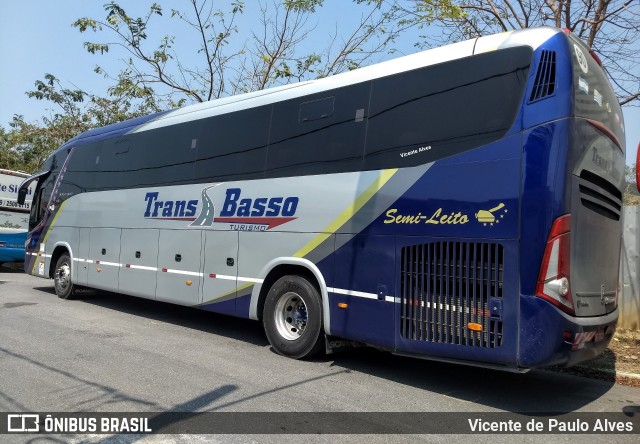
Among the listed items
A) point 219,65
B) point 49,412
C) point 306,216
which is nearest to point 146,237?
point 306,216

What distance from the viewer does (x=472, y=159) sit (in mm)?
5066

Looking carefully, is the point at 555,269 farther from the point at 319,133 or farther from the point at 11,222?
the point at 11,222

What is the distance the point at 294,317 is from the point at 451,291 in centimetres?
243

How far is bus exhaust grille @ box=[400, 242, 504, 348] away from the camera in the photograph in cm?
483

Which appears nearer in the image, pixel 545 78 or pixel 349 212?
pixel 545 78

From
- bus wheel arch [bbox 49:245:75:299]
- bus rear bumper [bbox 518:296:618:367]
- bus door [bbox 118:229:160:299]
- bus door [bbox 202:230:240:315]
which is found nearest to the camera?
bus rear bumper [bbox 518:296:618:367]

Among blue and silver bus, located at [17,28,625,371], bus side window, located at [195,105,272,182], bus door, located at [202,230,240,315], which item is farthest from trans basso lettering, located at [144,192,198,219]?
bus door, located at [202,230,240,315]

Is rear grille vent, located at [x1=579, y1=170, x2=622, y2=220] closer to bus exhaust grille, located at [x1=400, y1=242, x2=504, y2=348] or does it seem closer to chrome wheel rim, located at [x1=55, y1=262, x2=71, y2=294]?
bus exhaust grille, located at [x1=400, y1=242, x2=504, y2=348]

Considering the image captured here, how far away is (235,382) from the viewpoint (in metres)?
5.56

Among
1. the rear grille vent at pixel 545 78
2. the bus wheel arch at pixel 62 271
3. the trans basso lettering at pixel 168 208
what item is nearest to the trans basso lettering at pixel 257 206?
the trans basso lettering at pixel 168 208

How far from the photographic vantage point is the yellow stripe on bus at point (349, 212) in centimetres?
578

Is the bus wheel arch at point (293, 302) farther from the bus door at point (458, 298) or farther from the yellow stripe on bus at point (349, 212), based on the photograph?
the bus door at point (458, 298)

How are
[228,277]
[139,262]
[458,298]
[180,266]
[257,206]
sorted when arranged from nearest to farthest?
[458,298] → [257,206] → [228,277] → [180,266] → [139,262]

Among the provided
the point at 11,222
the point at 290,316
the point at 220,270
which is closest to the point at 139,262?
the point at 220,270
